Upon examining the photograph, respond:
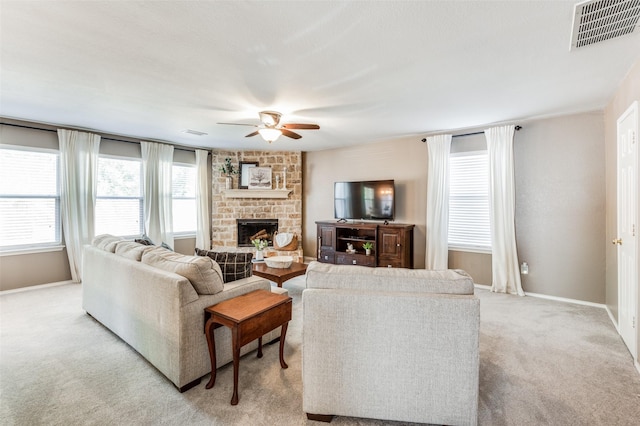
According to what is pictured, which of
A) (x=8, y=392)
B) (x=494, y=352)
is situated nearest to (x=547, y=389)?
(x=494, y=352)

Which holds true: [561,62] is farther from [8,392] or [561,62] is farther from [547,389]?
[8,392]

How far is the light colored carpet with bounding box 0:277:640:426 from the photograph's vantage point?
1.71 meters

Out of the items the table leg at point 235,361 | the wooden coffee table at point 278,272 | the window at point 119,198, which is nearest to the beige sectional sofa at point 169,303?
the table leg at point 235,361

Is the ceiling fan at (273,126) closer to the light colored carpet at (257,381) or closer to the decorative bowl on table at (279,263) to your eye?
the decorative bowl on table at (279,263)

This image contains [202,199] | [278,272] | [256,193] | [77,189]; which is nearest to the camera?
[278,272]

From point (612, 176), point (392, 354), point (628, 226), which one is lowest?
point (392, 354)

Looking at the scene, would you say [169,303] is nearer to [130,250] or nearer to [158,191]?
[130,250]

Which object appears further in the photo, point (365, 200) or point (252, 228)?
point (252, 228)

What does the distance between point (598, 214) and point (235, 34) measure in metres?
4.57

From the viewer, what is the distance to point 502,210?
4035 mm

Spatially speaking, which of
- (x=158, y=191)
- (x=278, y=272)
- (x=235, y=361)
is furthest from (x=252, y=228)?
(x=235, y=361)

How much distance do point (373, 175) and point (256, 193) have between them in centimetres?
256

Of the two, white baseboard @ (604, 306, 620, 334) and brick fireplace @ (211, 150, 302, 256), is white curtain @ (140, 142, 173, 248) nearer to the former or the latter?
brick fireplace @ (211, 150, 302, 256)

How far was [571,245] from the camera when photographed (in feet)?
12.1
